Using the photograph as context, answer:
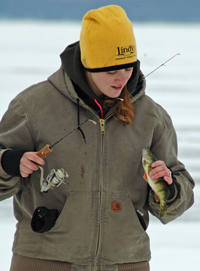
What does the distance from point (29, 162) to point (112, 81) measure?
386mm

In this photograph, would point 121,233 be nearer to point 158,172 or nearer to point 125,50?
point 158,172

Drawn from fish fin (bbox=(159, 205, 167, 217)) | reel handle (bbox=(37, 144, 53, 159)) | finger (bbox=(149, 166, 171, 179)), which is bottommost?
fish fin (bbox=(159, 205, 167, 217))

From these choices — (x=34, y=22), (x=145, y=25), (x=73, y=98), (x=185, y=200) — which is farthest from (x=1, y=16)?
(x=185, y=200)

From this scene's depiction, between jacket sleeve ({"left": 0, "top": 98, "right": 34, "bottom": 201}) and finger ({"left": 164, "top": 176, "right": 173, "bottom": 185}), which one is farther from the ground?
jacket sleeve ({"left": 0, "top": 98, "right": 34, "bottom": 201})

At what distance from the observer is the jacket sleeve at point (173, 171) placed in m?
1.41

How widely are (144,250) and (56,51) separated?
8.45ft

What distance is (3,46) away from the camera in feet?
12.2

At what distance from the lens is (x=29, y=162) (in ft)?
4.08

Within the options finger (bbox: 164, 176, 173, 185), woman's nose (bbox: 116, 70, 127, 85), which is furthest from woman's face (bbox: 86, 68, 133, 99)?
finger (bbox: 164, 176, 173, 185)

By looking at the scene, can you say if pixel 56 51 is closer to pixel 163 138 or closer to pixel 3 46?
pixel 3 46

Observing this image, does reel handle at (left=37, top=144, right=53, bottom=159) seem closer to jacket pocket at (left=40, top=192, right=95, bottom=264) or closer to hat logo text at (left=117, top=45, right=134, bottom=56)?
jacket pocket at (left=40, top=192, right=95, bottom=264)

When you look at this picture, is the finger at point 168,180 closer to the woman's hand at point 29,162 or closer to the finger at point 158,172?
the finger at point 158,172

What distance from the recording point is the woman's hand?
124 cm

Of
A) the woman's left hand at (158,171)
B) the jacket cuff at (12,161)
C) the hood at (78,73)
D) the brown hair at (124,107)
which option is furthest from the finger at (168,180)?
the jacket cuff at (12,161)
